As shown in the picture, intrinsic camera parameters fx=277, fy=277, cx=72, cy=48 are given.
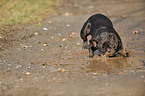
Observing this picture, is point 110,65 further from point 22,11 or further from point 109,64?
point 22,11

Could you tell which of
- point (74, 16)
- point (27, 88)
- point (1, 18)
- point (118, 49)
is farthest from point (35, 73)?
point (74, 16)

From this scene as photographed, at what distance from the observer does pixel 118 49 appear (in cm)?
648

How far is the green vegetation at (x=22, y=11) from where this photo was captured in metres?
10.4

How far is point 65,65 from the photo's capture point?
6.29 meters

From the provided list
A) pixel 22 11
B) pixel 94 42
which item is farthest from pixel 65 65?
pixel 22 11

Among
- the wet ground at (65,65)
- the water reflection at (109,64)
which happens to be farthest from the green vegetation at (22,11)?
the water reflection at (109,64)

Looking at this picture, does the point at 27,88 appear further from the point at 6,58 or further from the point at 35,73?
the point at 6,58

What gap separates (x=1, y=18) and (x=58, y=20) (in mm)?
2253

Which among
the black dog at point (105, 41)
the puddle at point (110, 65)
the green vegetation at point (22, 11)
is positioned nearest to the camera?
the puddle at point (110, 65)

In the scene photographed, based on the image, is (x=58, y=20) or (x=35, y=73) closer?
(x=35, y=73)

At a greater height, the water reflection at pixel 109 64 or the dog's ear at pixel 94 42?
the dog's ear at pixel 94 42

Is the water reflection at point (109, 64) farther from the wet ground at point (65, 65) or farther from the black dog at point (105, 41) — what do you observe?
the black dog at point (105, 41)

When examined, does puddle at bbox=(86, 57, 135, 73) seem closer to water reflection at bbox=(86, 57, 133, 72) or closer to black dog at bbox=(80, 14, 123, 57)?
water reflection at bbox=(86, 57, 133, 72)

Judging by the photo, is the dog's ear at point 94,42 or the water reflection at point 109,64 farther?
the dog's ear at point 94,42
